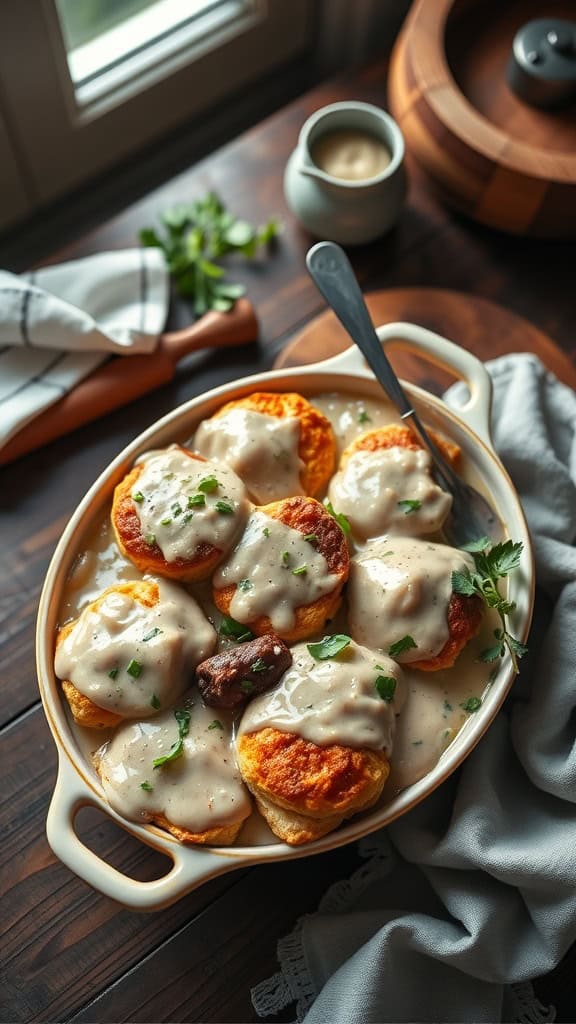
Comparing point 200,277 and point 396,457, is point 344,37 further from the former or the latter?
point 396,457

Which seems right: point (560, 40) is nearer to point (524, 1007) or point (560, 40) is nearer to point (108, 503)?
point (108, 503)

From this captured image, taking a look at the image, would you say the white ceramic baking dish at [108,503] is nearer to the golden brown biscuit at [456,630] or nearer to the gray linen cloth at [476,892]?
the golden brown biscuit at [456,630]

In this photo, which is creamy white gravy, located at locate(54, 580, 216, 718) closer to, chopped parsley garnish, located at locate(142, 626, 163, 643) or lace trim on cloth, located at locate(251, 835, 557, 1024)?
chopped parsley garnish, located at locate(142, 626, 163, 643)

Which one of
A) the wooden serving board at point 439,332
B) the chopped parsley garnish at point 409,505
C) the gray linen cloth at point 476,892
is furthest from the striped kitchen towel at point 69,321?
the gray linen cloth at point 476,892

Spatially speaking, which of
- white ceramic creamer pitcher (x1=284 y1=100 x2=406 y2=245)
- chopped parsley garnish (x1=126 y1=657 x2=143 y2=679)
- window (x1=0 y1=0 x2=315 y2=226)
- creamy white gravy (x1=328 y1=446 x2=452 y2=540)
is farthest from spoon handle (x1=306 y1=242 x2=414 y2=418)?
window (x1=0 y1=0 x2=315 y2=226)

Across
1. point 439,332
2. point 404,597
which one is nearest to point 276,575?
point 404,597

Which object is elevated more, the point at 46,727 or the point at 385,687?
the point at 385,687
